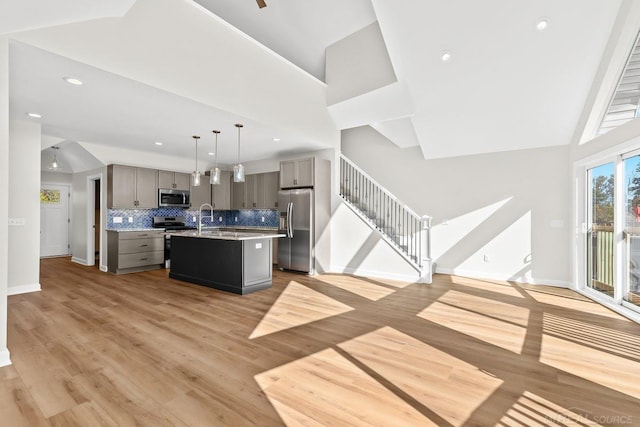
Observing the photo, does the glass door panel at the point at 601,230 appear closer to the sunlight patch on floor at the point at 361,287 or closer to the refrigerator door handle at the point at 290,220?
the sunlight patch on floor at the point at 361,287

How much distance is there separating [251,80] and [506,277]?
575 cm

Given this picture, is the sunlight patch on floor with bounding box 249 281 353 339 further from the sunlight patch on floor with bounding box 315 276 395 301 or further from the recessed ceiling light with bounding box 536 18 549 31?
the recessed ceiling light with bounding box 536 18 549 31

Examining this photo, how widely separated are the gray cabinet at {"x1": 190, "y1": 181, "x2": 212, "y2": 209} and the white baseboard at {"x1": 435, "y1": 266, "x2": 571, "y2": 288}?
603 cm

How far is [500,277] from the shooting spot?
5.82 m

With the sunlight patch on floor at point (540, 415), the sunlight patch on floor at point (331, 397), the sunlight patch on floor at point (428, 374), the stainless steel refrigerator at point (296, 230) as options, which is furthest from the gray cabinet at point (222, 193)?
the sunlight patch on floor at point (540, 415)

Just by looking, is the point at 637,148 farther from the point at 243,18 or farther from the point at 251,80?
the point at 243,18

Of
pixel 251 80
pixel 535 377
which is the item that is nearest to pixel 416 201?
pixel 251 80

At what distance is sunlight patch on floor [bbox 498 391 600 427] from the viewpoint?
177 cm

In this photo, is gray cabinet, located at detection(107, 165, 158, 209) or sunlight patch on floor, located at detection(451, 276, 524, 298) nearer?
sunlight patch on floor, located at detection(451, 276, 524, 298)

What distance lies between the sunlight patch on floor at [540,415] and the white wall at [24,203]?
6.43 metres

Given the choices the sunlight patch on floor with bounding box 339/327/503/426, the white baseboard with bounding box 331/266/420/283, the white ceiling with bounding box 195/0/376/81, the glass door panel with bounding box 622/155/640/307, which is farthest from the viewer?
the white baseboard with bounding box 331/266/420/283

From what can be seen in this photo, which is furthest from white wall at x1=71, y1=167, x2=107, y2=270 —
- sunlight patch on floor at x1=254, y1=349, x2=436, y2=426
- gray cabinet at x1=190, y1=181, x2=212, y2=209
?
sunlight patch on floor at x1=254, y1=349, x2=436, y2=426

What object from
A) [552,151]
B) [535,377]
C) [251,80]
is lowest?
[535,377]

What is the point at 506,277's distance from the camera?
18.9 ft
